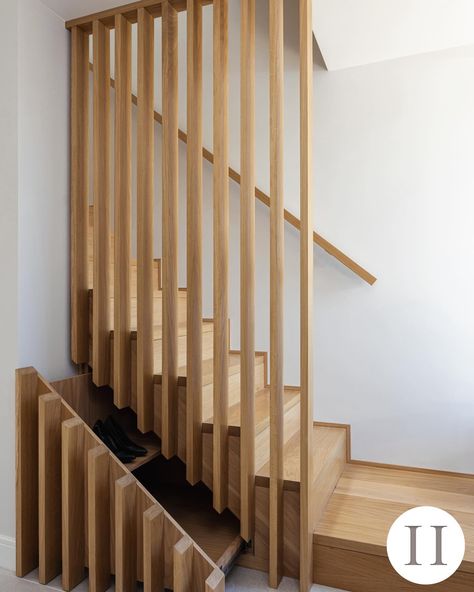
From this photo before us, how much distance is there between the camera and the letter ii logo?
1.57m

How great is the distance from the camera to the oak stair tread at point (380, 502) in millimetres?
1653

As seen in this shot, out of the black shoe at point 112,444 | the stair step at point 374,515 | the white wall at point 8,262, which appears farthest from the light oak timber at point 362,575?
the white wall at point 8,262

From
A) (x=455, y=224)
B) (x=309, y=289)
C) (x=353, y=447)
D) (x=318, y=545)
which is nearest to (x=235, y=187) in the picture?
(x=455, y=224)

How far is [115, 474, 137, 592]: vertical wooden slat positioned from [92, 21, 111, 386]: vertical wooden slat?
1.92ft

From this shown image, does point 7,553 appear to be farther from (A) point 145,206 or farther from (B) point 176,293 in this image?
(A) point 145,206

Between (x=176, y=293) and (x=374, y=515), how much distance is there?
1141 millimetres

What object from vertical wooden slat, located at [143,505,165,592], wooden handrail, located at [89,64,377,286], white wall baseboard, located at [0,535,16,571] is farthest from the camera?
wooden handrail, located at [89,64,377,286]

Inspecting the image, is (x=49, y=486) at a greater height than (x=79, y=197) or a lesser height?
lesser

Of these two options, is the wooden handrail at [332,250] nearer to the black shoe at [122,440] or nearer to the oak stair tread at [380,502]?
the oak stair tread at [380,502]

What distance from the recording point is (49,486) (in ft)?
5.61

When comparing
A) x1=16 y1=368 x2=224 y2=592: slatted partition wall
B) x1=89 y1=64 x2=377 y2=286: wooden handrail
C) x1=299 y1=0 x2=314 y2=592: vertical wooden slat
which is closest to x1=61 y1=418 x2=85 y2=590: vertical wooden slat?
x1=16 y1=368 x2=224 y2=592: slatted partition wall

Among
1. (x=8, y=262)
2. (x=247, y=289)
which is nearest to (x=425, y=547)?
(x=247, y=289)

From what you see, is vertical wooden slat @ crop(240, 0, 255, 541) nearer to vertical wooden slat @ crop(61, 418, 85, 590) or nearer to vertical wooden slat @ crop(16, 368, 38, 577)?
vertical wooden slat @ crop(61, 418, 85, 590)

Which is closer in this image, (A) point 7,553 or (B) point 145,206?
(A) point 7,553
